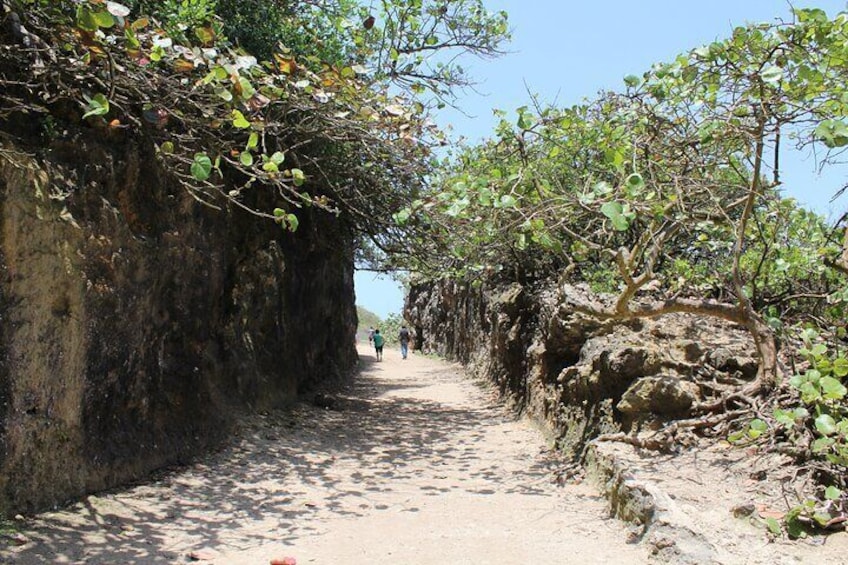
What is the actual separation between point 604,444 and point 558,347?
9.23ft

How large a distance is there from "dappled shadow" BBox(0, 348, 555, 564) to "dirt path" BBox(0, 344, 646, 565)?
2 centimetres

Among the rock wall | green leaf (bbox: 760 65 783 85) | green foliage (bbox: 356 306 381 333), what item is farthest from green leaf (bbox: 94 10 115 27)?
green foliage (bbox: 356 306 381 333)

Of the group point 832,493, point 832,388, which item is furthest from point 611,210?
point 832,493

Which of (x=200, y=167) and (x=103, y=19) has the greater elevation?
(x=103, y=19)

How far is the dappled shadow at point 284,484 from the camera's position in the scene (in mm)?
4969

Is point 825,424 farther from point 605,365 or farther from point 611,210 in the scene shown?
point 605,365

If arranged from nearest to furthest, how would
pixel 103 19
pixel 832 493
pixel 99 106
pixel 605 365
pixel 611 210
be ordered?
pixel 832 493, pixel 103 19, pixel 611 210, pixel 99 106, pixel 605 365

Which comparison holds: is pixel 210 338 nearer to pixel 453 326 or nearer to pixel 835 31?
pixel 835 31

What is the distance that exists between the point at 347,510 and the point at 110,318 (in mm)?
2690

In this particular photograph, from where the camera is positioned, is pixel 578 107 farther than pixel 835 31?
Yes

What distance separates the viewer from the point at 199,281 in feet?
26.0

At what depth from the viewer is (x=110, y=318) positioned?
614 centimetres

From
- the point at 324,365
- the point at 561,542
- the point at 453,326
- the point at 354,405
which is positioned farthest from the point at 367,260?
the point at 561,542

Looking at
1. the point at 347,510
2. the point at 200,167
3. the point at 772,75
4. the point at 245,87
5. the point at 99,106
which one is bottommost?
the point at 347,510
